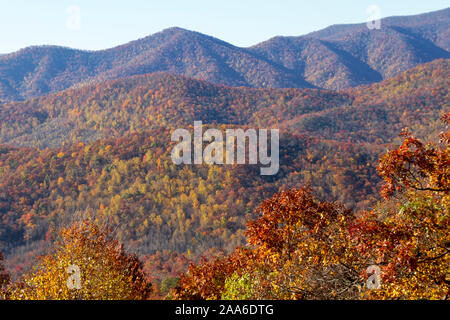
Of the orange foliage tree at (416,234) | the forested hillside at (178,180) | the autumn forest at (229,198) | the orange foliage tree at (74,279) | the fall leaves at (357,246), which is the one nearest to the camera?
the orange foliage tree at (416,234)

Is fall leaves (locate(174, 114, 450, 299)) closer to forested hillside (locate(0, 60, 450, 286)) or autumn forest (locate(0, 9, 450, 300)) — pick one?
autumn forest (locate(0, 9, 450, 300))

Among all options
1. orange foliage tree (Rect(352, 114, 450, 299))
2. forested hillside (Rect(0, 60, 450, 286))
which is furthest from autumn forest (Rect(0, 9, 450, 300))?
forested hillside (Rect(0, 60, 450, 286))

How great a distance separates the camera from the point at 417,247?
8062mm

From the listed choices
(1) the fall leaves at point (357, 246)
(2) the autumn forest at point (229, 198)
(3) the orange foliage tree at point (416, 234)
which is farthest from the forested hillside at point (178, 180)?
(3) the orange foliage tree at point (416, 234)

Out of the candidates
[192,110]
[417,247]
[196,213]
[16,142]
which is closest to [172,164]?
[196,213]

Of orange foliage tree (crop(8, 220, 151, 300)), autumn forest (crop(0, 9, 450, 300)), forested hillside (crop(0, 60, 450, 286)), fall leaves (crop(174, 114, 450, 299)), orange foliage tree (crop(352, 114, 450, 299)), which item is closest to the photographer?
orange foliage tree (crop(352, 114, 450, 299))

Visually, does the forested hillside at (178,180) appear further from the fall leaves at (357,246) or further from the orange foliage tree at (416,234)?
the orange foliage tree at (416,234)

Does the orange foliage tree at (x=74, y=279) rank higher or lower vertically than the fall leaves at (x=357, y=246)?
lower

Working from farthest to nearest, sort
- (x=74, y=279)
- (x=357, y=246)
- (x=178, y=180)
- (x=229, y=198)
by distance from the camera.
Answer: (x=178, y=180)
(x=229, y=198)
(x=74, y=279)
(x=357, y=246)

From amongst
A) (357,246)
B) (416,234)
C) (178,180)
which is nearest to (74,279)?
(357,246)

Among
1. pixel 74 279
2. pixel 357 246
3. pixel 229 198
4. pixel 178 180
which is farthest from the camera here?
pixel 178 180

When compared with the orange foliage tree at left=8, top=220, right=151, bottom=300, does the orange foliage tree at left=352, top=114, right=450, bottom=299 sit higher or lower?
higher

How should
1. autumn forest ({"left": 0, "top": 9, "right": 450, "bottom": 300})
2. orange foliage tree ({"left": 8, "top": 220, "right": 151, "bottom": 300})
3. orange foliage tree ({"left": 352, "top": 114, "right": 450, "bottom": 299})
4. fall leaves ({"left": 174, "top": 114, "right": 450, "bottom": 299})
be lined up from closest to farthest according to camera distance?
1. orange foliage tree ({"left": 352, "top": 114, "right": 450, "bottom": 299})
2. fall leaves ({"left": 174, "top": 114, "right": 450, "bottom": 299})
3. autumn forest ({"left": 0, "top": 9, "right": 450, "bottom": 300})
4. orange foliage tree ({"left": 8, "top": 220, "right": 151, "bottom": 300})

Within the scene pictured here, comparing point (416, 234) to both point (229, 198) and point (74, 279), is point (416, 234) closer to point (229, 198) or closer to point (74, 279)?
point (74, 279)
